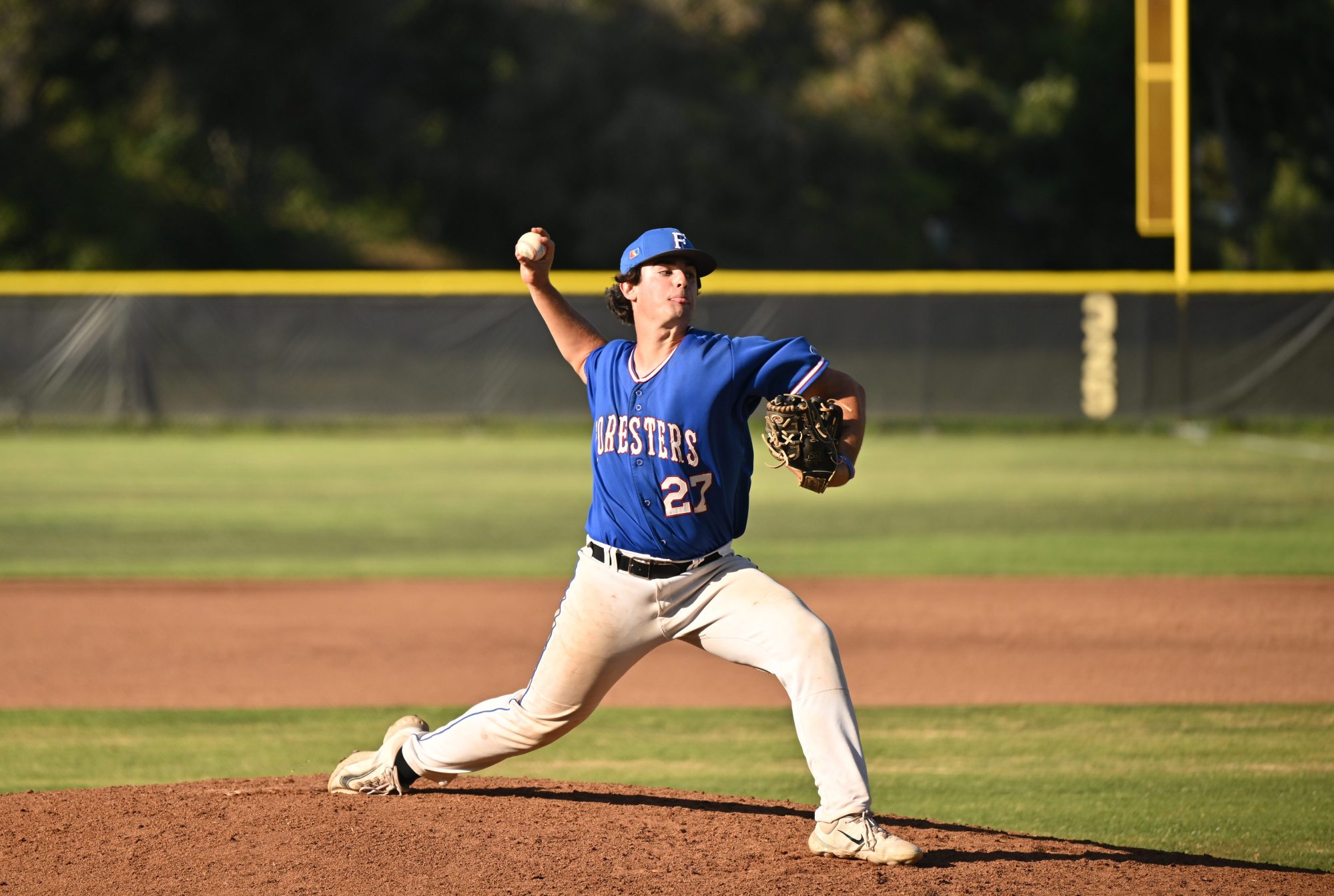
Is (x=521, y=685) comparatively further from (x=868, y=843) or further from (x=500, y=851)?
(x=868, y=843)

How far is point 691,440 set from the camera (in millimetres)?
4348

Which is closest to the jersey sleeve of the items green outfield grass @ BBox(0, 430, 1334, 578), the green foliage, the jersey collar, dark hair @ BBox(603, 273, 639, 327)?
the jersey collar

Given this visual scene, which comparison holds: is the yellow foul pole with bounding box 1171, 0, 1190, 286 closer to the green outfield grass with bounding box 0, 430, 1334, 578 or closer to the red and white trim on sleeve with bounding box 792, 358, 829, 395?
the green outfield grass with bounding box 0, 430, 1334, 578

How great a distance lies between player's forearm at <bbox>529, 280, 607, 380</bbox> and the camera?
4.83 m

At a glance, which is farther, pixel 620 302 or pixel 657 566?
pixel 620 302

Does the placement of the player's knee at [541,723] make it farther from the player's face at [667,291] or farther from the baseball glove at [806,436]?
the player's face at [667,291]

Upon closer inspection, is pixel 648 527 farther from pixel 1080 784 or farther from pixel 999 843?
pixel 1080 784

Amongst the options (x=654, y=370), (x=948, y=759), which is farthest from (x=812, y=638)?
(x=948, y=759)

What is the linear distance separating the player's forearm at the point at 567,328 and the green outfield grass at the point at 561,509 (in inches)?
261

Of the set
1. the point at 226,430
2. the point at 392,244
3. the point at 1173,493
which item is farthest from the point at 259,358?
the point at 392,244

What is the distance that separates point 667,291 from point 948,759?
277 cm

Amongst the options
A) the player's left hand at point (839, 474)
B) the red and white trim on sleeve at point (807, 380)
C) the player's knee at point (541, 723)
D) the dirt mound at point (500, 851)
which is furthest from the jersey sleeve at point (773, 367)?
the dirt mound at point (500, 851)

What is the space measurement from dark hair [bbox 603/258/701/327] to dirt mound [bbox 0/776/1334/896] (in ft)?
4.94

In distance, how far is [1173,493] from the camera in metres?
16.2
